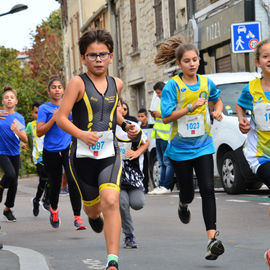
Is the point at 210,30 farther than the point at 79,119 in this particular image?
Yes

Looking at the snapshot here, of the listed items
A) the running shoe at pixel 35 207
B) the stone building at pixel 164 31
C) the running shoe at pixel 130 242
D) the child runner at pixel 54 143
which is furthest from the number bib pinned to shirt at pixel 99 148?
the stone building at pixel 164 31

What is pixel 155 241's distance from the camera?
8453mm

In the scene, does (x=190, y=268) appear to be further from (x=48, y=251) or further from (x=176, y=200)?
(x=176, y=200)

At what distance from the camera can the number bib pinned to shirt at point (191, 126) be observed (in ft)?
23.7

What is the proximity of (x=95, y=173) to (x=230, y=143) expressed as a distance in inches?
298

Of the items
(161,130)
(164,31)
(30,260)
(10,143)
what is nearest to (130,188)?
(30,260)

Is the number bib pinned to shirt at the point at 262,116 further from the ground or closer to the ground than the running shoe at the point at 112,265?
further from the ground

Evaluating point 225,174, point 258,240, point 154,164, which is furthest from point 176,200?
point 258,240

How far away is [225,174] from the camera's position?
45.8 ft

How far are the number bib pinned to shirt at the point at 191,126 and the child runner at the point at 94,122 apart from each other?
106cm

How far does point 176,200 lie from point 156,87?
2382 mm

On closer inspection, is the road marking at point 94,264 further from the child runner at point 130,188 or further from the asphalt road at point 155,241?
the child runner at point 130,188

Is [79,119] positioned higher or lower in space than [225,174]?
higher

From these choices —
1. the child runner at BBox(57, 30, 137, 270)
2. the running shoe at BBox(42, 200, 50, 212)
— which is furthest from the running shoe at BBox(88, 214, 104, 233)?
the running shoe at BBox(42, 200, 50, 212)
